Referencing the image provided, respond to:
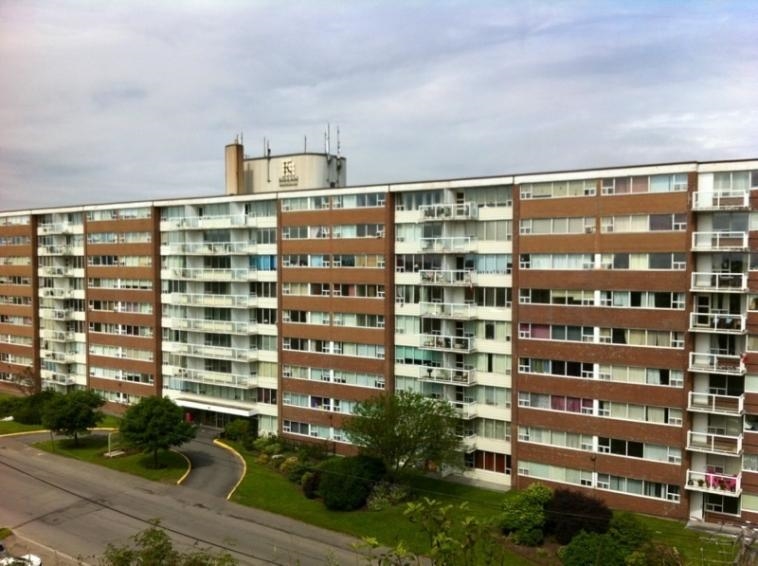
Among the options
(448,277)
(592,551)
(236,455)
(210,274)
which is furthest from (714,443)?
(210,274)

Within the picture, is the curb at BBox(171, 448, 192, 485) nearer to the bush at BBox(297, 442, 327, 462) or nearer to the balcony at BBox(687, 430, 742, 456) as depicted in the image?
the bush at BBox(297, 442, 327, 462)

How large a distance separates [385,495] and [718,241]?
2579 cm

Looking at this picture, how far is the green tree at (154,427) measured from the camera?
46781 millimetres

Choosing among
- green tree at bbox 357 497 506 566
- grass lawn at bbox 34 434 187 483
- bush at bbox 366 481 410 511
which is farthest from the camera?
grass lawn at bbox 34 434 187 483

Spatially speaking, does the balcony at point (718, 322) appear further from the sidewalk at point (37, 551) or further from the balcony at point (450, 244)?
the sidewalk at point (37, 551)

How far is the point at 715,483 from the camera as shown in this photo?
35.8 meters

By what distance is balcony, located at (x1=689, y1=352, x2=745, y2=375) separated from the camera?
35.2 meters

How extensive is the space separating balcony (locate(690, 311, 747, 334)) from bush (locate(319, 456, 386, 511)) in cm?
2223

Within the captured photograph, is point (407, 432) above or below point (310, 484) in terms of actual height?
above

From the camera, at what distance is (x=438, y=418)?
4109 centimetres

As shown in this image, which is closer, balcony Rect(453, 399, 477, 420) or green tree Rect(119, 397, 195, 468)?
balcony Rect(453, 399, 477, 420)

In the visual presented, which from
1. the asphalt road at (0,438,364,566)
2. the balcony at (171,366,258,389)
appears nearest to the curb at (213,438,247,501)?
the asphalt road at (0,438,364,566)

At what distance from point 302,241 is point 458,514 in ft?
84.1

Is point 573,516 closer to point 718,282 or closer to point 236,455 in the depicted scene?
point 718,282
